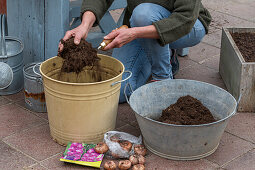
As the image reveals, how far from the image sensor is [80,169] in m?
2.72

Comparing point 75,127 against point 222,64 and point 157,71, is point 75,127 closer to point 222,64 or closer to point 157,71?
point 157,71

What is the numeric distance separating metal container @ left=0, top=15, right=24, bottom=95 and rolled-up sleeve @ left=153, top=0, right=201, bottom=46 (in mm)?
1296

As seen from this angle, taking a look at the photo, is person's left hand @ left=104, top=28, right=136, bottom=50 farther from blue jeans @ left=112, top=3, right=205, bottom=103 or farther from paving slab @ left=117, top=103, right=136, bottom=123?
paving slab @ left=117, top=103, right=136, bottom=123

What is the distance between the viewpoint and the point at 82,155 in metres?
2.78

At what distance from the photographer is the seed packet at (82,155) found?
2705 millimetres

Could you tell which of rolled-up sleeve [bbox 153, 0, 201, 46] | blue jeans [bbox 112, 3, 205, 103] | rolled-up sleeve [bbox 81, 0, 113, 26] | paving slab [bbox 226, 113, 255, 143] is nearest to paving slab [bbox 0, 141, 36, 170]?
blue jeans [bbox 112, 3, 205, 103]

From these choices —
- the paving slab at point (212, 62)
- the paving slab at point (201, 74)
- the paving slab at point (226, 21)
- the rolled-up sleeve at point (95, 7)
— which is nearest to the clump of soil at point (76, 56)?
the rolled-up sleeve at point (95, 7)

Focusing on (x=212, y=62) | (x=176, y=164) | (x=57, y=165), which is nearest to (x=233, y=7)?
(x=212, y=62)

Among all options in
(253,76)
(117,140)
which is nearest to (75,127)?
(117,140)

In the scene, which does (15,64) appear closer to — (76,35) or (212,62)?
(76,35)

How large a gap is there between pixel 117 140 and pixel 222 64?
5.13 ft

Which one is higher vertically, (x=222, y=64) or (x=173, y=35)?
(x=173, y=35)

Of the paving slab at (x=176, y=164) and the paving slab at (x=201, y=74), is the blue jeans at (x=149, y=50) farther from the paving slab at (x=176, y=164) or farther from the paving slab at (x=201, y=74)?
the paving slab at (x=176, y=164)

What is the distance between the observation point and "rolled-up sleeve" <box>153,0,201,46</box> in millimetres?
2990
